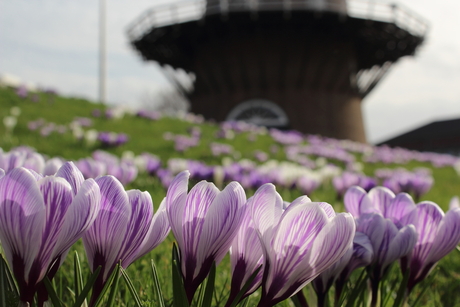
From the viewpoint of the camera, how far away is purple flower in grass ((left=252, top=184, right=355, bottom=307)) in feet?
2.16

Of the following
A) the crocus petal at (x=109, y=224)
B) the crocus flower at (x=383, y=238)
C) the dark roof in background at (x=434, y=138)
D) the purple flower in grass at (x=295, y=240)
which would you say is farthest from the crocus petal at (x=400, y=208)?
the dark roof in background at (x=434, y=138)

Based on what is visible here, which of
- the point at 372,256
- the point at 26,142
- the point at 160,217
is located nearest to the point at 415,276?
the point at 372,256

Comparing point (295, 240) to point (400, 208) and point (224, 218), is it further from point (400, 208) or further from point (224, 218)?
point (400, 208)

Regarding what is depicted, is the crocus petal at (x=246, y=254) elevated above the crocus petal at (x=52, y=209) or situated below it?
below

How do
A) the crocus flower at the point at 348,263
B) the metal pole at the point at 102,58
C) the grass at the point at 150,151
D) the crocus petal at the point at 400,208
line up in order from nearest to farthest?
the crocus flower at the point at 348,263 < the crocus petal at the point at 400,208 < the grass at the point at 150,151 < the metal pole at the point at 102,58

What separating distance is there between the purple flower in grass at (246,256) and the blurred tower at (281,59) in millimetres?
18839

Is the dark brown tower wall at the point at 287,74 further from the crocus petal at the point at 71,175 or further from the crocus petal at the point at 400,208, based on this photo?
the crocus petal at the point at 71,175

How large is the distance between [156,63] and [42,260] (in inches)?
867

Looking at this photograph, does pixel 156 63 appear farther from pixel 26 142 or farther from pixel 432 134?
pixel 432 134

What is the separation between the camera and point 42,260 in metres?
0.66

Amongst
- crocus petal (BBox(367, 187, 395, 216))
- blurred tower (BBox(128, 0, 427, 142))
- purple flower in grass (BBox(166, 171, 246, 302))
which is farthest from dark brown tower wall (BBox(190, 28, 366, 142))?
purple flower in grass (BBox(166, 171, 246, 302))

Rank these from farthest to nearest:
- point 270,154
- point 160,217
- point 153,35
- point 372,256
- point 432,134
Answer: point 432,134
point 153,35
point 270,154
point 372,256
point 160,217

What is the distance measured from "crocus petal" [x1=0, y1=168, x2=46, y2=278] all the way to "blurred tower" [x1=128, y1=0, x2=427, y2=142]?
1895 centimetres

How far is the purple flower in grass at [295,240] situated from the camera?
66cm
